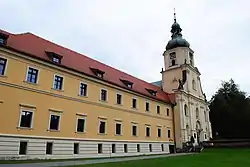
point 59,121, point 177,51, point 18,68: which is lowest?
point 59,121

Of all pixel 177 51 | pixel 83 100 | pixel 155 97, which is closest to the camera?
pixel 83 100

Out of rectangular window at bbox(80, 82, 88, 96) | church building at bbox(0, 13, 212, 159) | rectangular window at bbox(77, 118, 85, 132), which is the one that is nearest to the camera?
church building at bbox(0, 13, 212, 159)

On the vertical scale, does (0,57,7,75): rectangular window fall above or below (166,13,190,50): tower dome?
below

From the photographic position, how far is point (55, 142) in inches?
880

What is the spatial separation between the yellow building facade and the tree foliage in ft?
79.2

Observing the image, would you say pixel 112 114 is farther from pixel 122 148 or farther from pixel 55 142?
pixel 55 142

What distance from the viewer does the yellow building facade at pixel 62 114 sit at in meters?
19.8

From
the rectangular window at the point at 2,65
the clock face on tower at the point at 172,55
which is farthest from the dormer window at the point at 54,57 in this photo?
the clock face on tower at the point at 172,55

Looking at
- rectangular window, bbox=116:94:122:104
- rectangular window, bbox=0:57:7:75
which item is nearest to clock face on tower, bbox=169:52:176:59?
rectangular window, bbox=116:94:122:104

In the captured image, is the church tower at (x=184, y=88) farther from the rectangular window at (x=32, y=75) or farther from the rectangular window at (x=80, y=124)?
the rectangular window at (x=32, y=75)

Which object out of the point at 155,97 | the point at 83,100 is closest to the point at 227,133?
the point at 155,97

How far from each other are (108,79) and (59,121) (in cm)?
912

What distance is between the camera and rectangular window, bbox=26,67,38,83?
21575 millimetres

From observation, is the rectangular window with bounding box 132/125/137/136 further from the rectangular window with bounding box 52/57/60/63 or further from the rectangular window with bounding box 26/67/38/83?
the rectangular window with bounding box 26/67/38/83
